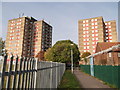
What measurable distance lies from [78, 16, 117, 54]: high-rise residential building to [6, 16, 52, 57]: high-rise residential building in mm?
22332

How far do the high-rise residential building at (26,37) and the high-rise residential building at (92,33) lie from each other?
879 inches

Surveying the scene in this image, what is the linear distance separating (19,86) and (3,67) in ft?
2.44

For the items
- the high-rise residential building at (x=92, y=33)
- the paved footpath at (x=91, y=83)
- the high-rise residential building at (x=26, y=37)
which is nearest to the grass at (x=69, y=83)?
the paved footpath at (x=91, y=83)

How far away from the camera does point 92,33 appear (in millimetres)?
65625

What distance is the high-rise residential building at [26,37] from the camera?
214 feet

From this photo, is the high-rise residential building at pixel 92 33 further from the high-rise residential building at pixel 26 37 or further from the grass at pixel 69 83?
the grass at pixel 69 83

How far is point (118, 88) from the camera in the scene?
25.1ft

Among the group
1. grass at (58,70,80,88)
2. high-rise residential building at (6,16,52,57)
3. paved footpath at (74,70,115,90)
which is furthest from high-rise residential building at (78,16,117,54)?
grass at (58,70,80,88)

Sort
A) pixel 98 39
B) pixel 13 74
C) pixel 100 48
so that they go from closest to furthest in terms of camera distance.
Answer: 1. pixel 13 74
2. pixel 100 48
3. pixel 98 39

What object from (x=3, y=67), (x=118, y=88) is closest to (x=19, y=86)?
(x=3, y=67)

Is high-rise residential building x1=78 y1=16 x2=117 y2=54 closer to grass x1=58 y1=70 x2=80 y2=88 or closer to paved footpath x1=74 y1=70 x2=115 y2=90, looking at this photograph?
paved footpath x1=74 y1=70 x2=115 y2=90

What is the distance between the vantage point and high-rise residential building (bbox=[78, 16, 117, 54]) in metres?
63.5

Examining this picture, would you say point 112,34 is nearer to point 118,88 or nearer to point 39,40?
point 39,40

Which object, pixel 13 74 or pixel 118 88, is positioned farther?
pixel 118 88
